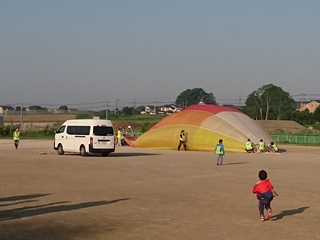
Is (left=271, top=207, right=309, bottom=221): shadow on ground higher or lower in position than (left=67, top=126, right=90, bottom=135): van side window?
lower

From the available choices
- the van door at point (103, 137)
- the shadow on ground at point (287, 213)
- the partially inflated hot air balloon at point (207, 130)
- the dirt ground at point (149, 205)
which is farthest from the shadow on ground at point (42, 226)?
the partially inflated hot air balloon at point (207, 130)

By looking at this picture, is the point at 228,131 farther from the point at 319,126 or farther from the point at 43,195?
the point at 319,126

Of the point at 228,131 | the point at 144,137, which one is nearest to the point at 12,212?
the point at 228,131

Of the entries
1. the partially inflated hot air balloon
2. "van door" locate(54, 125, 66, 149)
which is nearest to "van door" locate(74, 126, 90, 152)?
"van door" locate(54, 125, 66, 149)

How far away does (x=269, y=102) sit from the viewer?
132625mm

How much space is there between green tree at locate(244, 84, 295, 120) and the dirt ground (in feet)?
358

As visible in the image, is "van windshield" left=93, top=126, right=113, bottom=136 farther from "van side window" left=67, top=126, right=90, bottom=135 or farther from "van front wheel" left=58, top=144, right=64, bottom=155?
"van front wheel" left=58, top=144, right=64, bottom=155

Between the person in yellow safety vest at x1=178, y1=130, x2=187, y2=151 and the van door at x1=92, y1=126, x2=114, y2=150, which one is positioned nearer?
the van door at x1=92, y1=126, x2=114, y2=150

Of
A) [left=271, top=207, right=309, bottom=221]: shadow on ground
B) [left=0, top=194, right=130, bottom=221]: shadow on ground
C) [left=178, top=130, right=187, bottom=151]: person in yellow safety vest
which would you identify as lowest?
[left=271, top=207, right=309, bottom=221]: shadow on ground

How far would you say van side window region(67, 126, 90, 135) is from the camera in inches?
1297

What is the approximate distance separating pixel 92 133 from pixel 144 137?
12.6 meters

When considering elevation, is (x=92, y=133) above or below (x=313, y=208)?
above

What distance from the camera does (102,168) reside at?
24656mm

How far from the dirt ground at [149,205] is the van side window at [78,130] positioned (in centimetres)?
917
